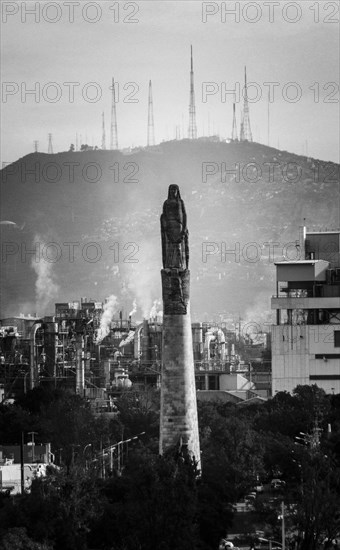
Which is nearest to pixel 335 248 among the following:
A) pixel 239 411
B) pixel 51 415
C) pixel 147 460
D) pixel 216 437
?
pixel 239 411

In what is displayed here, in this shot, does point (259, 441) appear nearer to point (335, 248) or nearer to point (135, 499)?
point (135, 499)

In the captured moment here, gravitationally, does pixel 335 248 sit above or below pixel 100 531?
above

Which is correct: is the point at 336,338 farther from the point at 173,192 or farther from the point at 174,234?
the point at 174,234

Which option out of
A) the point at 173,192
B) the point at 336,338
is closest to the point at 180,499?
the point at 173,192

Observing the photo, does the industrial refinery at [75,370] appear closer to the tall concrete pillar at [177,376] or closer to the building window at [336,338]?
the building window at [336,338]

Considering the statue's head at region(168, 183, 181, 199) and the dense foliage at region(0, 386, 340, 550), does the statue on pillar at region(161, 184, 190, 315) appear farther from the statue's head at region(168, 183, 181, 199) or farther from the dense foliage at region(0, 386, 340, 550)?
the dense foliage at region(0, 386, 340, 550)

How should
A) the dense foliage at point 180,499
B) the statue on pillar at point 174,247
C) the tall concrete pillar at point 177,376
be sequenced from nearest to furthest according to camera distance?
the dense foliage at point 180,499 → the tall concrete pillar at point 177,376 → the statue on pillar at point 174,247

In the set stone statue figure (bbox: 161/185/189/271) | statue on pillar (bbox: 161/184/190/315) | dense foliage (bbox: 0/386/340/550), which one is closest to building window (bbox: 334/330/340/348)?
dense foliage (bbox: 0/386/340/550)

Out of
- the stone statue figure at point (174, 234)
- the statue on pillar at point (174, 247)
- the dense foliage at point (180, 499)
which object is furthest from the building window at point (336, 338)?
the stone statue figure at point (174, 234)
